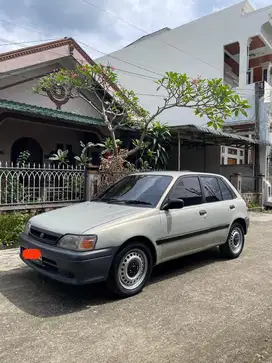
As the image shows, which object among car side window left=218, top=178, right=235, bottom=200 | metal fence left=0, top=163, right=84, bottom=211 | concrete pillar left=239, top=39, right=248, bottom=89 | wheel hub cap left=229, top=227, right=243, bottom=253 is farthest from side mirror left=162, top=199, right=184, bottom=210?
concrete pillar left=239, top=39, right=248, bottom=89

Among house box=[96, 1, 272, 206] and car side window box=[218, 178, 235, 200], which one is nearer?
car side window box=[218, 178, 235, 200]

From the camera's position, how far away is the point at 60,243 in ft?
12.6

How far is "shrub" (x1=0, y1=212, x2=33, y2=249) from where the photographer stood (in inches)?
254

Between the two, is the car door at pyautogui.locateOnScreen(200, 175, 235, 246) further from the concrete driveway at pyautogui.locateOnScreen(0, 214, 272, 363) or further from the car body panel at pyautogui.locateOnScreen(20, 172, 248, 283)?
the concrete driveway at pyautogui.locateOnScreen(0, 214, 272, 363)

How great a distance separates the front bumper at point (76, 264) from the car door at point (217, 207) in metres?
2.12

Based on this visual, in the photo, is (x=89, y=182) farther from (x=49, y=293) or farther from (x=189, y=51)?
(x=189, y=51)

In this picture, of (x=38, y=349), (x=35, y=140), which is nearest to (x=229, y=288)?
(x=38, y=349)

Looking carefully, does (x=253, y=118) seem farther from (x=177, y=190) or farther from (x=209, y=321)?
(x=209, y=321)

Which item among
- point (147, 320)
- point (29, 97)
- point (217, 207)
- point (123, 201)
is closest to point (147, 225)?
point (123, 201)

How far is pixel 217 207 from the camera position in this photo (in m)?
5.48

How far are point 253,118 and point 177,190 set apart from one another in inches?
465

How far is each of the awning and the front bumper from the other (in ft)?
26.7

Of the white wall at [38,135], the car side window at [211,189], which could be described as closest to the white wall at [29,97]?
the white wall at [38,135]

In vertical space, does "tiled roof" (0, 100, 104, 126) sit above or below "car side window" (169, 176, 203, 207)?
above
